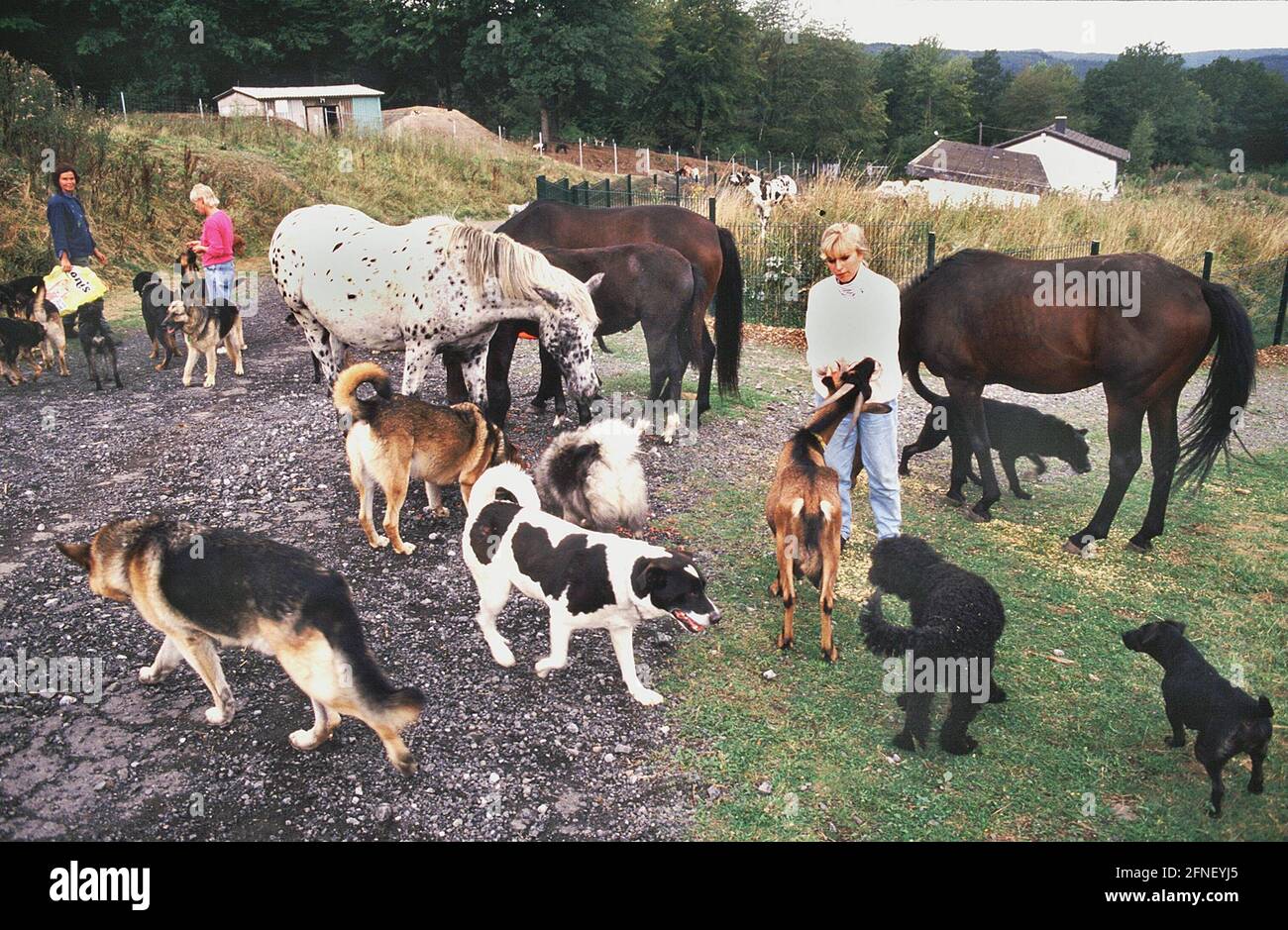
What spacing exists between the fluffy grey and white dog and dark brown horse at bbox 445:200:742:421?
12.4ft

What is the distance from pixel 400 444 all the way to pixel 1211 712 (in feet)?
15.2

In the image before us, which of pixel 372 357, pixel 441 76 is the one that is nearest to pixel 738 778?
pixel 372 357

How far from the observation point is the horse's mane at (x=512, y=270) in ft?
22.1

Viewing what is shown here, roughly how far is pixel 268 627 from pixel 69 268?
315 inches

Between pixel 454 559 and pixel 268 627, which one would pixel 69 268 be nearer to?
pixel 454 559

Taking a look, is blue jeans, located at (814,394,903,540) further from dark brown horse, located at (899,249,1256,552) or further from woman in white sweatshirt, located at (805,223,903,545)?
dark brown horse, located at (899,249,1256,552)

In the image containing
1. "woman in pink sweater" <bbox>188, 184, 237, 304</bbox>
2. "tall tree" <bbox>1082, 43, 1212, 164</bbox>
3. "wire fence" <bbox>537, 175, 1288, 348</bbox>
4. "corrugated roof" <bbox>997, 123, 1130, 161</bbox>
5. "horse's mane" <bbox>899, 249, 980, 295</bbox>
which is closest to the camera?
"horse's mane" <bbox>899, 249, 980, 295</bbox>

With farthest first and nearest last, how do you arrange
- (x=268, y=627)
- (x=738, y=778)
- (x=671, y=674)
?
1. (x=671, y=674)
2. (x=738, y=778)
3. (x=268, y=627)

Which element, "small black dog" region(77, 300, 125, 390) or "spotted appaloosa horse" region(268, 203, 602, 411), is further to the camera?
"small black dog" region(77, 300, 125, 390)

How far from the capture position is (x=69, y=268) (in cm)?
934

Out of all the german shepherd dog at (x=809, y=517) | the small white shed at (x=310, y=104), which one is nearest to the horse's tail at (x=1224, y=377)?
the german shepherd dog at (x=809, y=517)

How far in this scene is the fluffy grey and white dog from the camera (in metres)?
5.23

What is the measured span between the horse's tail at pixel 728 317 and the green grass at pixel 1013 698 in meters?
2.57

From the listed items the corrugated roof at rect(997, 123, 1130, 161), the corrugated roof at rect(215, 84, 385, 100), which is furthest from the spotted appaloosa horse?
the corrugated roof at rect(997, 123, 1130, 161)
